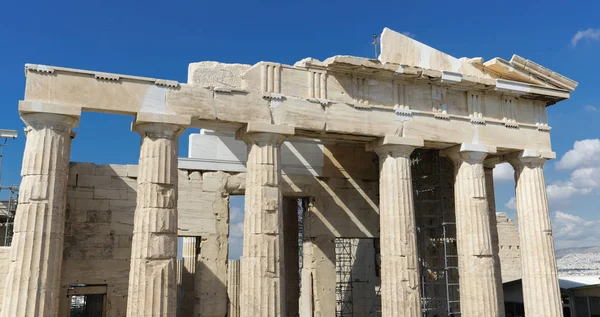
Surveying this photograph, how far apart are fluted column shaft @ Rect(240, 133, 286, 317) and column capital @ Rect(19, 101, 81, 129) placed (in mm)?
4096

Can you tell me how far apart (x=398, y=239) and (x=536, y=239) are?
4875 mm

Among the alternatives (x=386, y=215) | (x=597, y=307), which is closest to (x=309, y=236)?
(x=386, y=215)

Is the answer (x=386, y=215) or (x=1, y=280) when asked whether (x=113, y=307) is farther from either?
(x=386, y=215)

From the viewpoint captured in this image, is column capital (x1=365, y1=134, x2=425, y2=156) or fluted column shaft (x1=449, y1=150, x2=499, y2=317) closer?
column capital (x1=365, y1=134, x2=425, y2=156)

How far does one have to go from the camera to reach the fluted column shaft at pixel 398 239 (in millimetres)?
14188

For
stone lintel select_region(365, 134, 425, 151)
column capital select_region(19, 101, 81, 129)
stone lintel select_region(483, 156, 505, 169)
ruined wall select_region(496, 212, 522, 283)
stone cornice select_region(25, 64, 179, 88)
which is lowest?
ruined wall select_region(496, 212, 522, 283)

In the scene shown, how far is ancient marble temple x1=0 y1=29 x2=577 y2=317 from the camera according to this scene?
11836 mm

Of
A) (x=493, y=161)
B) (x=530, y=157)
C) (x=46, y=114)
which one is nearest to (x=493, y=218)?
(x=493, y=161)

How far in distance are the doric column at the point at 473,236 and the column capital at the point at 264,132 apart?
5.47 meters

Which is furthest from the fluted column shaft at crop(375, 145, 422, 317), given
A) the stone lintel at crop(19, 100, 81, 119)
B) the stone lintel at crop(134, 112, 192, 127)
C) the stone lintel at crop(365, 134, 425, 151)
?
the stone lintel at crop(19, 100, 81, 119)

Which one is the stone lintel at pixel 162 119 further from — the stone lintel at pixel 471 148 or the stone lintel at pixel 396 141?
the stone lintel at pixel 471 148

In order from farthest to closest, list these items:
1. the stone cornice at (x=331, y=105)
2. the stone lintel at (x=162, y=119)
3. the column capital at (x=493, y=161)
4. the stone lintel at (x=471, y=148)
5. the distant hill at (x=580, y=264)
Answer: the distant hill at (x=580, y=264) < the column capital at (x=493, y=161) < the stone lintel at (x=471, y=148) < the stone lintel at (x=162, y=119) < the stone cornice at (x=331, y=105)

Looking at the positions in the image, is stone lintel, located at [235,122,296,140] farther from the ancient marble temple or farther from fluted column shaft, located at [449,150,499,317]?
fluted column shaft, located at [449,150,499,317]

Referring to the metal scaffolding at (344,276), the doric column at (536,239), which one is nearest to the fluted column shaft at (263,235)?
the metal scaffolding at (344,276)
